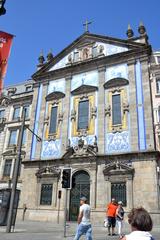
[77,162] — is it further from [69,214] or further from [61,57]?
[61,57]

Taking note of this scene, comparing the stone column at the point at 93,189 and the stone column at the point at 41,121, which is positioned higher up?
the stone column at the point at 41,121

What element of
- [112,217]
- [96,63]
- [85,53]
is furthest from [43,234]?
[85,53]

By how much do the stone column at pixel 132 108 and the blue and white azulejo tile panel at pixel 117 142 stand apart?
0.49m

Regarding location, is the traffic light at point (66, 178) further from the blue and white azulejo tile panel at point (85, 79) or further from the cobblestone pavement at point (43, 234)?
the blue and white azulejo tile panel at point (85, 79)

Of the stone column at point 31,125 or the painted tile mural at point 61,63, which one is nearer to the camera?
the stone column at point 31,125

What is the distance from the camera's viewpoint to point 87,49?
98.3 feet

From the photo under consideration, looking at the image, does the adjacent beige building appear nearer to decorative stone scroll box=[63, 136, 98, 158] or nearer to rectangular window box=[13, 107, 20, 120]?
rectangular window box=[13, 107, 20, 120]

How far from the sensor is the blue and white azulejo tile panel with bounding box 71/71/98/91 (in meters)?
27.6

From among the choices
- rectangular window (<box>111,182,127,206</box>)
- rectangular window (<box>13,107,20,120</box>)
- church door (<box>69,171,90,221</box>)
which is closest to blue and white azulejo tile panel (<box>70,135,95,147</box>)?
church door (<box>69,171,90,221</box>)

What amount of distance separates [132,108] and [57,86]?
947 centimetres

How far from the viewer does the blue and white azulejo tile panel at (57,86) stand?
96.3 ft

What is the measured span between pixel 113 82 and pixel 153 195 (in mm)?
11300

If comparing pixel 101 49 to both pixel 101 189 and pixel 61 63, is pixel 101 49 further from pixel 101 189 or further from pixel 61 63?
pixel 101 189

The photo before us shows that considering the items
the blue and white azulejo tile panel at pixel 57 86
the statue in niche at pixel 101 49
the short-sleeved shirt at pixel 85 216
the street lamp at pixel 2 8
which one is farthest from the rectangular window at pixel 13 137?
the street lamp at pixel 2 8
